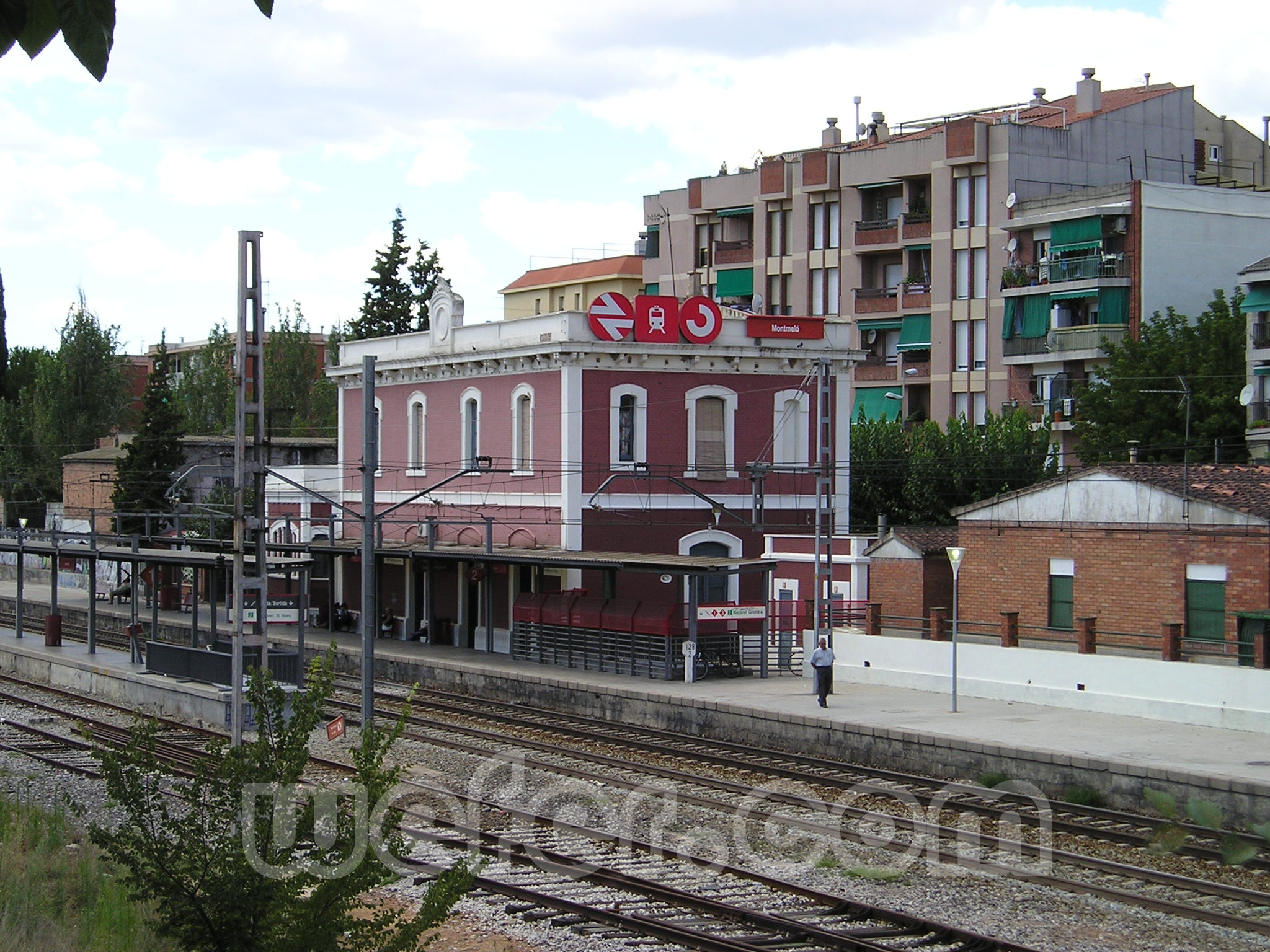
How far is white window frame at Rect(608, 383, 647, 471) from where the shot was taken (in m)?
34.6

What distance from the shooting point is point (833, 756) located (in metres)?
22.4

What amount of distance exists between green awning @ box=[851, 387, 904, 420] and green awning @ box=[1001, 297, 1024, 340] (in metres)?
5.49

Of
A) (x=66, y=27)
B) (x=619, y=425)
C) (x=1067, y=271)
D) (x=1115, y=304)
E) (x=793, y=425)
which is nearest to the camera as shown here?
(x=66, y=27)

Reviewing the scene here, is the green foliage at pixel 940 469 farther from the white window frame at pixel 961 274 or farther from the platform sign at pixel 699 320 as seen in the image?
the platform sign at pixel 699 320

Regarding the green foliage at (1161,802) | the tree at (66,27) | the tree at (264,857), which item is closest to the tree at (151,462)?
the green foliage at (1161,802)

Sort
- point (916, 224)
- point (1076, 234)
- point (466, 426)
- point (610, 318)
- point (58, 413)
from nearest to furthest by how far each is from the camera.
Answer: point (610, 318) → point (466, 426) → point (1076, 234) → point (916, 224) → point (58, 413)

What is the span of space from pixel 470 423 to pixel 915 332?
855 inches

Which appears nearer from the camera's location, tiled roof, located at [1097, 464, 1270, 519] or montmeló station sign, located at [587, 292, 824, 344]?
tiled roof, located at [1097, 464, 1270, 519]

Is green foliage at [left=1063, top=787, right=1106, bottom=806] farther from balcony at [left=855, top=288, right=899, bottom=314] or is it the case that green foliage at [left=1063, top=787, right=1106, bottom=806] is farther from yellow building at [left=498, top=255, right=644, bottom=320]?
yellow building at [left=498, top=255, right=644, bottom=320]

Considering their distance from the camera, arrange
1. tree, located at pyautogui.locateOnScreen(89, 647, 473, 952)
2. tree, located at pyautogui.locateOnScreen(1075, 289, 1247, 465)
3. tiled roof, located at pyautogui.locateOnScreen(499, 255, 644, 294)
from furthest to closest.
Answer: tiled roof, located at pyautogui.locateOnScreen(499, 255, 644, 294) < tree, located at pyautogui.locateOnScreen(1075, 289, 1247, 465) < tree, located at pyautogui.locateOnScreen(89, 647, 473, 952)

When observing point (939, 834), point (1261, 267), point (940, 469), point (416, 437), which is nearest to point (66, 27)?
point (939, 834)

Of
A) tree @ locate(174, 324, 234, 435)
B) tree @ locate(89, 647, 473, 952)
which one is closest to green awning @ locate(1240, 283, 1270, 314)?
tree @ locate(89, 647, 473, 952)

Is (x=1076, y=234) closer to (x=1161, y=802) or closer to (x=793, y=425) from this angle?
(x=793, y=425)

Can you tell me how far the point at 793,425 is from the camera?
36.5 m
